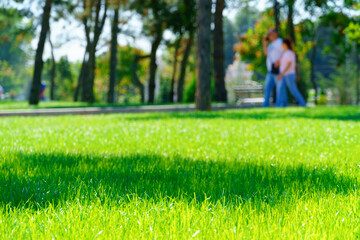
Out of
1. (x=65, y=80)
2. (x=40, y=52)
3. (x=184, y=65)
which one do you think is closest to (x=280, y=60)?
(x=40, y=52)

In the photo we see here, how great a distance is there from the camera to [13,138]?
8.23 meters

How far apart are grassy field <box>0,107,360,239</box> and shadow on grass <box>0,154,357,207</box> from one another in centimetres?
1

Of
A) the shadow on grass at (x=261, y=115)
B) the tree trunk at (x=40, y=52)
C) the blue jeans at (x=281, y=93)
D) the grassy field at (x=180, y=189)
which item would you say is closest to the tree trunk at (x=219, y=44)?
the blue jeans at (x=281, y=93)

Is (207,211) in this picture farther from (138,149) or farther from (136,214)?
(138,149)

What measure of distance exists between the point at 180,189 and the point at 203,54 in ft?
Result: 41.8

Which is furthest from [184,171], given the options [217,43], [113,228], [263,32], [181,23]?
[263,32]

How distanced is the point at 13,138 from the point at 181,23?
86.2ft

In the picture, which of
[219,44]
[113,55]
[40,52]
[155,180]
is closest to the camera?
[155,180]

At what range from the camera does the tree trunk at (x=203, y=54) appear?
16156 millimetres

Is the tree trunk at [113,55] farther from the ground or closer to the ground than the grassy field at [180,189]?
farther from the ground

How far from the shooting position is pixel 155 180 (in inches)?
178

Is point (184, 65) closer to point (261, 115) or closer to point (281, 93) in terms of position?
point (281, 93)

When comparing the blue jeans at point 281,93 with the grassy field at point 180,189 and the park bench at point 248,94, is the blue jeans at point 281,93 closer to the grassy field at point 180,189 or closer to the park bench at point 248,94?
the park bench at point 248,94

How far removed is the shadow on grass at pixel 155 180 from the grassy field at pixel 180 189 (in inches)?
0.4
